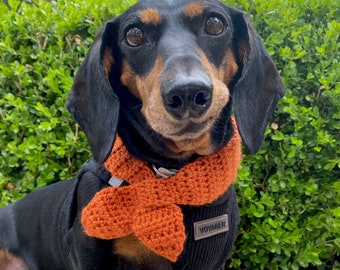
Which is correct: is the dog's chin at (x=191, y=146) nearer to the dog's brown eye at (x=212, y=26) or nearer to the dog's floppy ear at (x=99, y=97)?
the dog's floppy ear at (x=99, y=97)

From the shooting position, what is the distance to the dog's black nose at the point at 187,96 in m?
1.66

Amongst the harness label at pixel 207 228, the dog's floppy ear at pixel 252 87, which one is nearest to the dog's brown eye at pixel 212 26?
the dog's floppy ear at pixel 252 87

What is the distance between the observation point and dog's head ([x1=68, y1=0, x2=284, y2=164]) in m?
1.97

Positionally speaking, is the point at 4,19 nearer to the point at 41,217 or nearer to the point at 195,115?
the point at 41,217

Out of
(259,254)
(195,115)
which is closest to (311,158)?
(259,254)

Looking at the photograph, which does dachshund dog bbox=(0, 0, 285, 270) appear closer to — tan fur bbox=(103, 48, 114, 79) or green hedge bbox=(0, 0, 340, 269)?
tan fur bbox=(103, 48, 114, 79)

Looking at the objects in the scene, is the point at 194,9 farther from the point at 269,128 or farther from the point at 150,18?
the point at 269,128

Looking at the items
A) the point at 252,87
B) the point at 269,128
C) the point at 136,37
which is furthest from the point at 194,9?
the point at 269,128

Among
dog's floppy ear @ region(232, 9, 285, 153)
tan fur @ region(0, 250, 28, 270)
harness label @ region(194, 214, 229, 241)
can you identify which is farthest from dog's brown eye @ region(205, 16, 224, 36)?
tan fur @ region(0, 250, 28, 270)

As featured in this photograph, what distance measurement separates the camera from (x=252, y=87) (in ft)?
7.01

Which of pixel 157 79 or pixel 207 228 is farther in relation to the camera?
pixel 207 228

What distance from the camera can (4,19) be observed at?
11.0ft

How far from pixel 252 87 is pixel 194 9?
0.42 m

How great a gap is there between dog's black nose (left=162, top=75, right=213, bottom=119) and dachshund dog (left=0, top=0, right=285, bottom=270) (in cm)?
15
